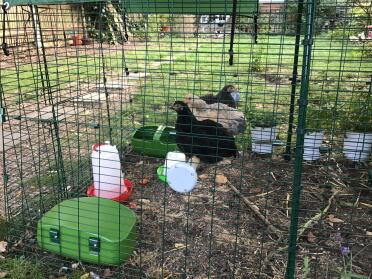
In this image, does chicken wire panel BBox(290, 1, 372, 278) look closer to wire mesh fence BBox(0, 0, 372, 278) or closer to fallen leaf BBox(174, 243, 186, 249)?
wire mesh fence BBox(0, 0, 372, 278)

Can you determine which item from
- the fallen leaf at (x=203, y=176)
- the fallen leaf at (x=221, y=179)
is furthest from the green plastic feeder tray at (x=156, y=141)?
the fallen leaf at (x=221, y=179)

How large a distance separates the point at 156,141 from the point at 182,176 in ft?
6.05

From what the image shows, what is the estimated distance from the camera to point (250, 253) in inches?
103

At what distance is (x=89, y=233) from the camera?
250cm

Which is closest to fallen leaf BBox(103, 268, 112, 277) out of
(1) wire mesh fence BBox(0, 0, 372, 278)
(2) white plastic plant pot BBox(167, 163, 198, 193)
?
(1) wire mesh fence BBox(0, 0, 372, 278)

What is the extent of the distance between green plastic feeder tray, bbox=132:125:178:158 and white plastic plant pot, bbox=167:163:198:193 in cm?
166

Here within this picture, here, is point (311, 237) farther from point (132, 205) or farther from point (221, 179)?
point (132, 205)

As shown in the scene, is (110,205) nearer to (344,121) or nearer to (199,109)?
(199,109)

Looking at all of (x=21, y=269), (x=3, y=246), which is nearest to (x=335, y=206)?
(x=21, y=269)

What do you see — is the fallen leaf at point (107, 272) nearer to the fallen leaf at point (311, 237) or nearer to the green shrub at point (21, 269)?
the green shrub at point (21, 269)

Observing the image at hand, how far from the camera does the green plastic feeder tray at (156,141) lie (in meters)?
4.11

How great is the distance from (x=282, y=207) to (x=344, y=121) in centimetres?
136

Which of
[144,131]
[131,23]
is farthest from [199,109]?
[131,23]

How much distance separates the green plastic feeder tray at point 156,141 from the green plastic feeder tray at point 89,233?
1.40m
